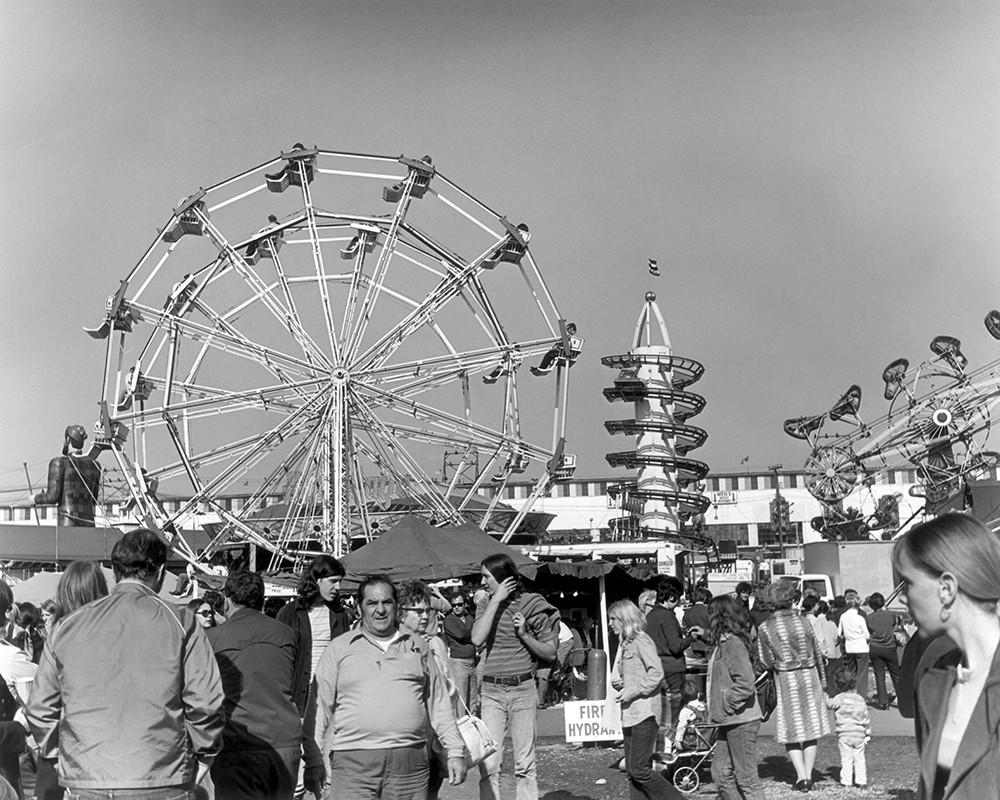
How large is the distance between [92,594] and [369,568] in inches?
443

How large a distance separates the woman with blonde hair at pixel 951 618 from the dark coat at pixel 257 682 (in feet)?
12.6

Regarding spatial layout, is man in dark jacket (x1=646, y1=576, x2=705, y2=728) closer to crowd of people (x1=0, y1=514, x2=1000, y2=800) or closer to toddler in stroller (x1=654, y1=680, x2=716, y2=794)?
toddler in stroller (x1=654, y1=680, x2=716, y2=794)

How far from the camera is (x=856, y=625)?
1772 centimetres

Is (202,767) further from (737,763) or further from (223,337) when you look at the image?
(223,337)

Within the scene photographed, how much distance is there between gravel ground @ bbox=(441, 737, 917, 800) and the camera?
10555mm

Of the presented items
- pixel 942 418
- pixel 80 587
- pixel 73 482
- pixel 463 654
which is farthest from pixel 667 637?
pixel 942 418

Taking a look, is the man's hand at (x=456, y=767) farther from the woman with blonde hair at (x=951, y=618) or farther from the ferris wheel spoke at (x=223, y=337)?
the ferris wheel spoke at (x=223, y=337)

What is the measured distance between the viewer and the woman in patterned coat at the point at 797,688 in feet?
34.8

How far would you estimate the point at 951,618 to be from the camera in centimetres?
287

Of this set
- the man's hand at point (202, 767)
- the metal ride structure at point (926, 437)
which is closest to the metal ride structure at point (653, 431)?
the metal ride structure at point (926, 437)

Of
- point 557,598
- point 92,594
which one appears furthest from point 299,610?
point 557,598

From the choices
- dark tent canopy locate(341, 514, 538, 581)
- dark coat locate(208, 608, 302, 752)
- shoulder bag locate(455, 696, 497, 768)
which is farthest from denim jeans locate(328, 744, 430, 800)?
dark tent canopy locate(341, 514, 538, 581)

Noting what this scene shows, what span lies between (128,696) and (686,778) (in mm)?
7531

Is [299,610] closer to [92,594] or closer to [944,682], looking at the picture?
[92,594]
